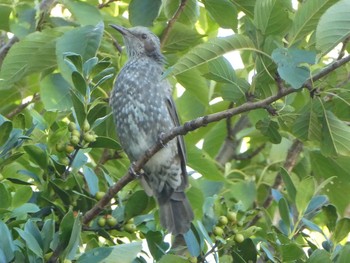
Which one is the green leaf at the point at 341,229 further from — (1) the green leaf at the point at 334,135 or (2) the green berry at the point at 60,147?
(2) the green berry at the point at 60,147

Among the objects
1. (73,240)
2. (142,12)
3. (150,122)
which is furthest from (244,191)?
(73,240)

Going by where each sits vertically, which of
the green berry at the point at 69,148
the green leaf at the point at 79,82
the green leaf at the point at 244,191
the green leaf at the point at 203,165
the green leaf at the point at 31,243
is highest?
the green leaf at the point at 79,82

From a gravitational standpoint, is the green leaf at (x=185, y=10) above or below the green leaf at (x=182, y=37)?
above

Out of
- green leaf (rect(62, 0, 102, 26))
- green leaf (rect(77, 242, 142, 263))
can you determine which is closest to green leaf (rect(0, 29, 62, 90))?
green leaf (rect(62, 0, 102, 26))

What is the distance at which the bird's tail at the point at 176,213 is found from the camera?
14.6ft

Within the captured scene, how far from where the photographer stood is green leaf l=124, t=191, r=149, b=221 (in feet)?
12.6

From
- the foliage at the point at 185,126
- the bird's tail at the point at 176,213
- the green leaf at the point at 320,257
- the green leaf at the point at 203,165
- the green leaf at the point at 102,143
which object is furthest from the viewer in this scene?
the green leaf at the point at 203,165

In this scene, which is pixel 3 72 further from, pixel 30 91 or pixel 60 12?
pixel 60 12

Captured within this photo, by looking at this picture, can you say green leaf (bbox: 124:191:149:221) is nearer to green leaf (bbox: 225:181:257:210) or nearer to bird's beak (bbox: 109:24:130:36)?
green leaf (bbox: 225:181:257:210)

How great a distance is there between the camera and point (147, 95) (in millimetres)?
5488

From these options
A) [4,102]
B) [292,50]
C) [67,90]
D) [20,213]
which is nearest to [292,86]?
[292,50]

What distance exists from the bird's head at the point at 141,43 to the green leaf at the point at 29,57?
0.99m

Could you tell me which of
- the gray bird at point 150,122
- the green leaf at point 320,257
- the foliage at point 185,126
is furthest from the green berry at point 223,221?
the gray bird at point 150,122

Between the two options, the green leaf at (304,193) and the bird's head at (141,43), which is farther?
the bird's head at (141,43)
